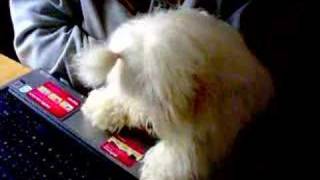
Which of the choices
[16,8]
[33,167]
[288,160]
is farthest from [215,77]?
[16,8]

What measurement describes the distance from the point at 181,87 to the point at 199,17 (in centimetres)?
9

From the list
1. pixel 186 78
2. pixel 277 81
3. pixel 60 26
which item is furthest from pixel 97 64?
pixel 60 26

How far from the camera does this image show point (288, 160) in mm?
820

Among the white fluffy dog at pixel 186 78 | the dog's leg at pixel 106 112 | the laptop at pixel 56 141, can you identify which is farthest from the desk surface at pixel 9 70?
the white fluffy dog at pixel 186 78

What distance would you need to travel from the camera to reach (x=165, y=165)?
0.59 m

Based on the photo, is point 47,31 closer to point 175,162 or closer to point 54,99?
point 54,99

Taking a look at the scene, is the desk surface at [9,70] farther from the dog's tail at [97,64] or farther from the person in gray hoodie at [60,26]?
the dog's tail at [97,64]

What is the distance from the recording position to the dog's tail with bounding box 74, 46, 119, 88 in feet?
1.55

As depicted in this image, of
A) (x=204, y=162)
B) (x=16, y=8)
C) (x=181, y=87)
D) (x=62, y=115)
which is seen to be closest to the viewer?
(x=181, y=87)

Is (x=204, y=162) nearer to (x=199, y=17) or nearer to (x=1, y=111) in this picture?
(x=199, y=17)

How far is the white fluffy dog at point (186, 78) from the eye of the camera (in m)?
0.45

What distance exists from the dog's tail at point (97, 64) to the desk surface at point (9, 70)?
0.30 meters

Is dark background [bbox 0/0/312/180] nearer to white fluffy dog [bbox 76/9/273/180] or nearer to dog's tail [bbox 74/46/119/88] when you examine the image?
white fluffy dog [bbox 76/9/273/180]

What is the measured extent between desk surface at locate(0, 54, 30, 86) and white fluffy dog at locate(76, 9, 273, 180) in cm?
28
